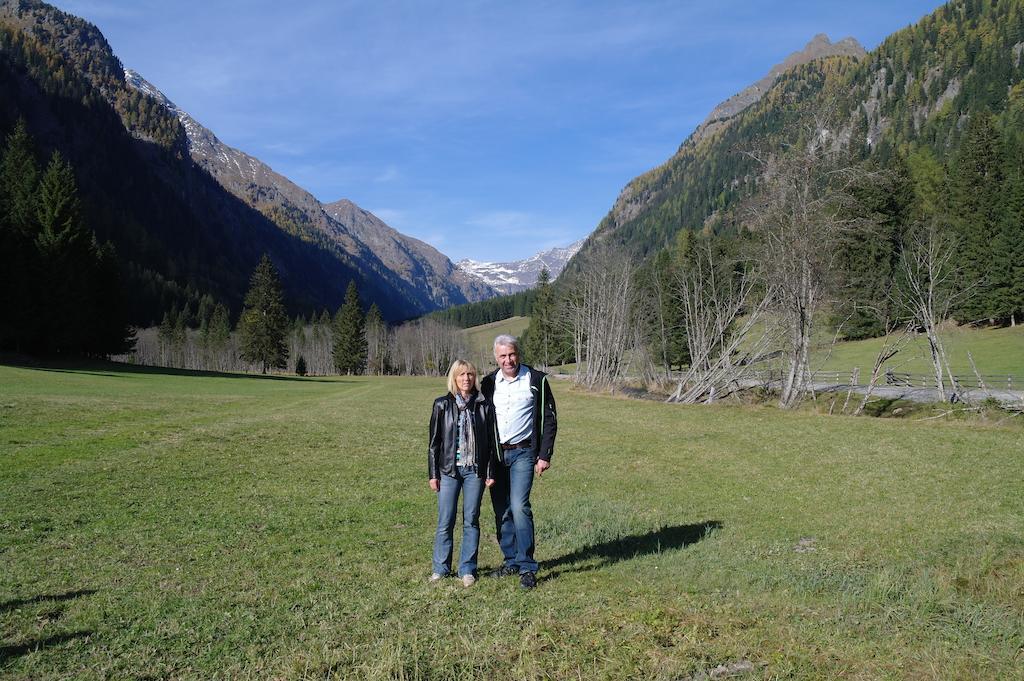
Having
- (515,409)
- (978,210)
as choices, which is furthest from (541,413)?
(978,210)

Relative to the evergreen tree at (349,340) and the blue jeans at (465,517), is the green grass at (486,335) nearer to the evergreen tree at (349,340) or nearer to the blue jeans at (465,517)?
the evergreen tree at (349,340)

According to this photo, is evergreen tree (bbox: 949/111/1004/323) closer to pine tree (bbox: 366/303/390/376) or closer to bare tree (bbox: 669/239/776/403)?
bare tree (bbox: 669/239/776/403)

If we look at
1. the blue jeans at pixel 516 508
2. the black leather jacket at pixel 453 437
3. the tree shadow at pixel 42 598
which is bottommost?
the tree shadow at pixel 42 598

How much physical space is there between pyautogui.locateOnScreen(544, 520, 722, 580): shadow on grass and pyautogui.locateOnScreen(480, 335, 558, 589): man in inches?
24.7

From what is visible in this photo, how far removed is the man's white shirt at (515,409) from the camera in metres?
6.43

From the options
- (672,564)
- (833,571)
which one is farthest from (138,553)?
(833,571)

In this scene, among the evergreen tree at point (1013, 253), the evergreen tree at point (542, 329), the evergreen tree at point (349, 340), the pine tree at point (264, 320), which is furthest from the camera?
the evergreen tree at point (349, 340)

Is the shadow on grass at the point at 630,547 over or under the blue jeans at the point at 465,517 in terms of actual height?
under

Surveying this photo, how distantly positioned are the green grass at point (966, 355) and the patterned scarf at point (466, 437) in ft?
150

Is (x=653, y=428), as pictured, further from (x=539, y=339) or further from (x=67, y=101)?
(x=67, y=101)

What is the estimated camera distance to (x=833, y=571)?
22.5 feet

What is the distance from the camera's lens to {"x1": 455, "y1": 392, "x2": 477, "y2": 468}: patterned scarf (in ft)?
20.7

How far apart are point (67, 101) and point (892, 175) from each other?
21025 centimetres

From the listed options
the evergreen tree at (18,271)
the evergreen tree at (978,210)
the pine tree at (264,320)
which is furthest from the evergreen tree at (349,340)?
the evergreen tree at (978,210)
